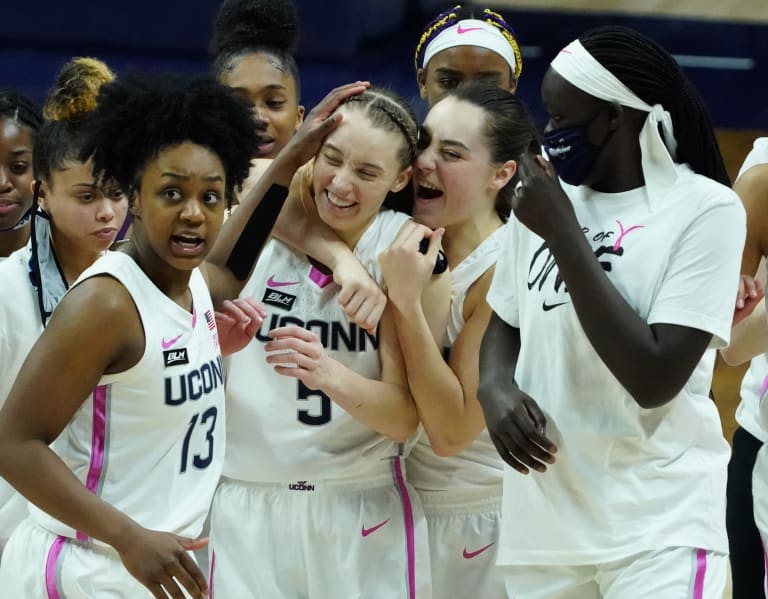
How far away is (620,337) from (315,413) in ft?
3.34

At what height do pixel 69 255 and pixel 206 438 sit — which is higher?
pixel 69 255

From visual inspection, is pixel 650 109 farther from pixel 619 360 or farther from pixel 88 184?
pixel 88 184

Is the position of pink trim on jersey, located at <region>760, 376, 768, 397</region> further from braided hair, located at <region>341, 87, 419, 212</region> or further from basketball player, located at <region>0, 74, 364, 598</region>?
basketball player, located at <region>0, 74, 364, 598</region>

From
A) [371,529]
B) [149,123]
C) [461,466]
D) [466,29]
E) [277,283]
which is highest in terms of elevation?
[466,29]

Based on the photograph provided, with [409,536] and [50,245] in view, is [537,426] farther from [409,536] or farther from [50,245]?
[50,245]

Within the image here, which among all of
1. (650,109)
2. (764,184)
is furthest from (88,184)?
(764,184)

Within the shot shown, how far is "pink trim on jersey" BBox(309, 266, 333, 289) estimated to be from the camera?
3.36 m

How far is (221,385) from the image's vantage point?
116 inches

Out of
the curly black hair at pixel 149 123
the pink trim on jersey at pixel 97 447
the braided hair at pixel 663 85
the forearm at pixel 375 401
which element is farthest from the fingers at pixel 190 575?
the braided hair at pixel 663 85

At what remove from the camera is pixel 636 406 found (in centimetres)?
268

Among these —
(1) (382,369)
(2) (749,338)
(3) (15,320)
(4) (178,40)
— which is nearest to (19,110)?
(3) (15,320)

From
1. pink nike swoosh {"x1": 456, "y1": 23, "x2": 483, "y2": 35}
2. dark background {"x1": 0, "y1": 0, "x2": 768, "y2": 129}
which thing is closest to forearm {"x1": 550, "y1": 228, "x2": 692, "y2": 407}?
pink nike swoosh {"x1": 456, "y1": 23, "x2": 483, "y2": 35}

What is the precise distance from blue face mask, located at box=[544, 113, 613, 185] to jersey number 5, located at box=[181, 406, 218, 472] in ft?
2.99

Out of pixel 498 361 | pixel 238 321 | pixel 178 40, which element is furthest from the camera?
pixel 178 40
